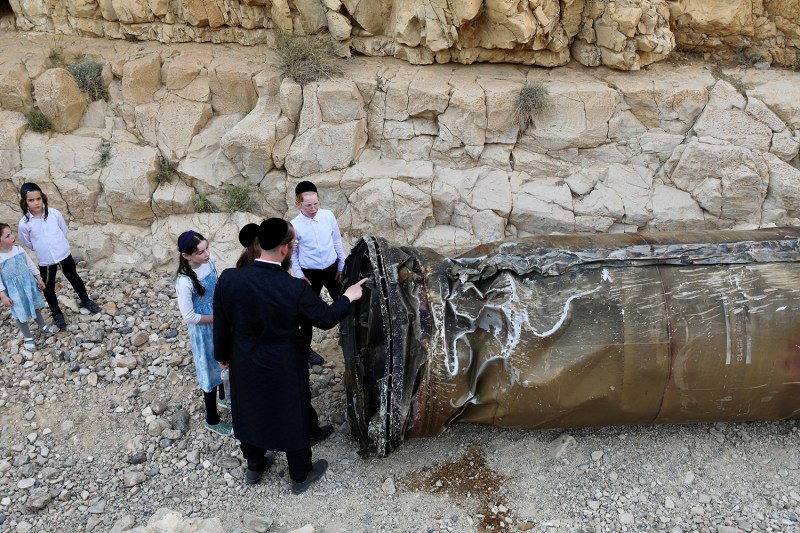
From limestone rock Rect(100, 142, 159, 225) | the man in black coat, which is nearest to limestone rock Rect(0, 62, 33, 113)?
limestone rock Rect(100, 142, 159, 225)

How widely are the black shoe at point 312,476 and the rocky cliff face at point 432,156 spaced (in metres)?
2.74

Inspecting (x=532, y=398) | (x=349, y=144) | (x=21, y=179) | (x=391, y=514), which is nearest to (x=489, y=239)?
(x=349, y=144)

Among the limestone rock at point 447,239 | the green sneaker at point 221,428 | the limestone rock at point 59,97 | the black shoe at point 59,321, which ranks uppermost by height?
the limestone rock at point 59,97

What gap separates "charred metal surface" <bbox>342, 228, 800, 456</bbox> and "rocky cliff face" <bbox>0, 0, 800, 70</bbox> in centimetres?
318

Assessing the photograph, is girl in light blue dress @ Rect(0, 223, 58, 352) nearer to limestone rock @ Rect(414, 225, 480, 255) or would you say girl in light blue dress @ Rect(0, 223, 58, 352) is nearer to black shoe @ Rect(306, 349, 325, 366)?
black shoe @ Rect(306, 349, 325, 366)

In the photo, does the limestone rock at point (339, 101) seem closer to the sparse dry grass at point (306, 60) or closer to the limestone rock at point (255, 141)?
the sparse dry grass at point (306, 60)

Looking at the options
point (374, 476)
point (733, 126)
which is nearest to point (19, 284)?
point (374, 476)

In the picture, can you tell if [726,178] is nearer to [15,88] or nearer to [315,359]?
[315,359]

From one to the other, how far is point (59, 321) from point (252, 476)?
7.79 feet

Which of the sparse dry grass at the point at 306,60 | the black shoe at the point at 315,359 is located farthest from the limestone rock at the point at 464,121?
the black shoe at the point at 315,359

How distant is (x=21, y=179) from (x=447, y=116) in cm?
414

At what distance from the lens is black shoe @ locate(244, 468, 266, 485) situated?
Answer: 3.73m

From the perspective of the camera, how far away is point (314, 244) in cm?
445

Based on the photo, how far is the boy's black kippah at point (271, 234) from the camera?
10.5 ft
